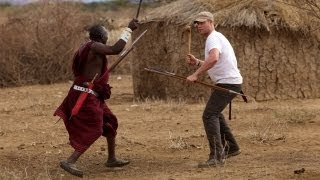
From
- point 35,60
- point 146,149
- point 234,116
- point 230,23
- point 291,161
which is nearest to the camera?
point 291,161

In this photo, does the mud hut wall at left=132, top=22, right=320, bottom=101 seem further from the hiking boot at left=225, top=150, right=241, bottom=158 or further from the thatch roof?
the hiking boot at left=225, top=150, right=241, bottom=158

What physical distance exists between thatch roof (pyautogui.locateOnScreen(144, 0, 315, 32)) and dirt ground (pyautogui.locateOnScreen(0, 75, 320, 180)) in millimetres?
1420

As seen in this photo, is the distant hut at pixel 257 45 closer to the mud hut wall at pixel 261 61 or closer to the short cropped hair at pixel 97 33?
the mud hut wall at pixel 261 61

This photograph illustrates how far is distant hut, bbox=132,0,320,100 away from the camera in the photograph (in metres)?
12.8

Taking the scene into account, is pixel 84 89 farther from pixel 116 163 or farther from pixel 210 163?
pixel 210 163

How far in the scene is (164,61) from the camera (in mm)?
13555

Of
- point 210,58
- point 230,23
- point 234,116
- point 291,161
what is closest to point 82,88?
point 210,58

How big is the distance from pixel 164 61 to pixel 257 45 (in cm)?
183

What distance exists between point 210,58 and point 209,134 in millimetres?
790

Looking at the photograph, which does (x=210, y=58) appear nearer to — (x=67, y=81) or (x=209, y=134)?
(x=209, y=134)

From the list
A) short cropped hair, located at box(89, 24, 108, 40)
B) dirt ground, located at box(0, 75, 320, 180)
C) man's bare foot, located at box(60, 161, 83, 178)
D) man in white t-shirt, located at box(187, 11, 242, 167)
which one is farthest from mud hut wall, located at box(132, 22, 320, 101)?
man's bare foot, located at box(60, 161, 83, 178)

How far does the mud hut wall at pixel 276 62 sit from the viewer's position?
12.9 m

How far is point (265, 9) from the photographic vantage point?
42.1 ft

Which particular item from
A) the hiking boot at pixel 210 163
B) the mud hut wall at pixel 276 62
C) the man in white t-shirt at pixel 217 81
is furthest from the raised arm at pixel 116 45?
the mud hut wall at pixel 276 62
